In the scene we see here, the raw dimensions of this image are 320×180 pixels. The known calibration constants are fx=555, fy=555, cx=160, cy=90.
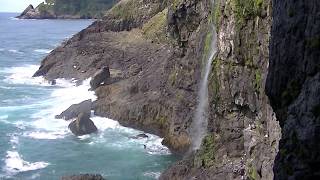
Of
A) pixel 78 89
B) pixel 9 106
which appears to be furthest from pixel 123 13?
pixel 9 106

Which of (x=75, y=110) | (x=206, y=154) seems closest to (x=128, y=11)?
(x=75, y=110)

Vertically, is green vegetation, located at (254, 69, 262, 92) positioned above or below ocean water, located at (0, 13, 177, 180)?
above

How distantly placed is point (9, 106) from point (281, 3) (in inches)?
2026

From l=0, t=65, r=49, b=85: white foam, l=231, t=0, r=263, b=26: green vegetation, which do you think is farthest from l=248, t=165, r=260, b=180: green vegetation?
l=0, t=65, r=49, b=85: white foam

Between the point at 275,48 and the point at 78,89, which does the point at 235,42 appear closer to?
the point at 275,48

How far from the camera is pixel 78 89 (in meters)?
70.4

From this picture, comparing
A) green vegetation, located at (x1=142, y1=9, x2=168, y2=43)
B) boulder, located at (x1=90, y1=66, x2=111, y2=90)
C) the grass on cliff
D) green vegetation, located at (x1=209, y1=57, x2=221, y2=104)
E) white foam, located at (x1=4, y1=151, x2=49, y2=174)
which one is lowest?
white foam, located at (x1=4, y1=151, x2=49, y2=174)

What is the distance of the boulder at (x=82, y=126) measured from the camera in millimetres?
53531

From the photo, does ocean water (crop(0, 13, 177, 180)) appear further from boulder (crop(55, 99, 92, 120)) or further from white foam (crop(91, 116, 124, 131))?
boulder (crop(55, 99, 92, 120))

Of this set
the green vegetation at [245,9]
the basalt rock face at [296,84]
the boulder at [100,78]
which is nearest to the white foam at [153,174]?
the green vegetation at [245,9]

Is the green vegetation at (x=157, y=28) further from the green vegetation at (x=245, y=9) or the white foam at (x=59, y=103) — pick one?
the green vegetation at (x=245, y=9)

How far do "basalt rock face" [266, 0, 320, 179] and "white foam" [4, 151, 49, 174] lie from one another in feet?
91.9

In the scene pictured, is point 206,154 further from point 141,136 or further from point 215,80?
point 141,136

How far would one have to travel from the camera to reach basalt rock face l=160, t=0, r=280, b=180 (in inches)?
1346
